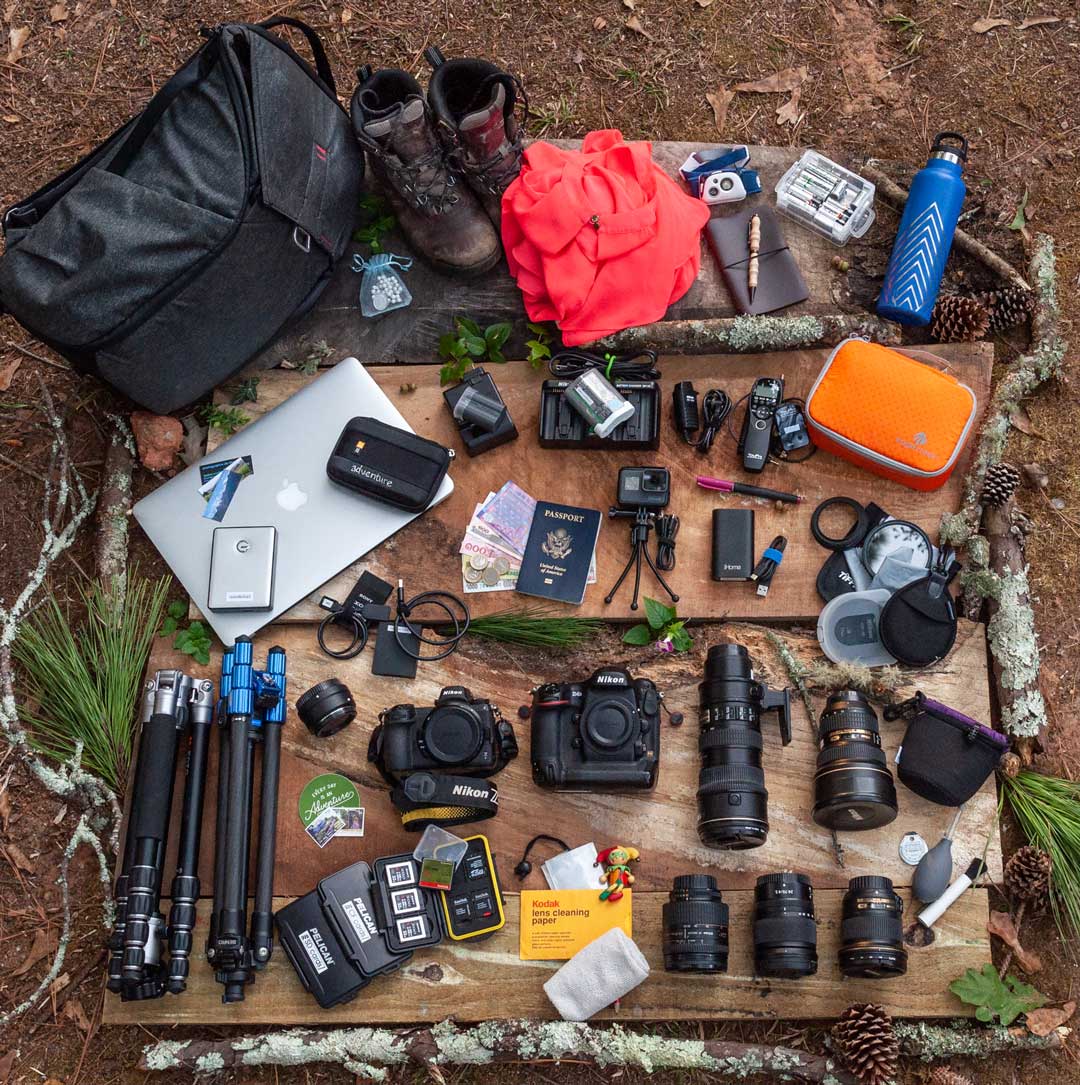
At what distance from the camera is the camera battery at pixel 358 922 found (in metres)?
2.56

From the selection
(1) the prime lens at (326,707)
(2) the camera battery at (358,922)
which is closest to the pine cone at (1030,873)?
(2) the camera battery at (358,922)

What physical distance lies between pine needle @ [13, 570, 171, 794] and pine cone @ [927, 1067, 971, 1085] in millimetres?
2392

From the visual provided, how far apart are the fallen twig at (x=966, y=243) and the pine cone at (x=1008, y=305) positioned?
0.03 m

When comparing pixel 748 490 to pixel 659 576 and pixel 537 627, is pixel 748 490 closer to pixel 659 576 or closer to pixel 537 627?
pixel 659 576

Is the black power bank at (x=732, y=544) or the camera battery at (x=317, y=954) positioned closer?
the camera battery at (x=317, y=954)

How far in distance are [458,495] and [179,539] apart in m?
0.84

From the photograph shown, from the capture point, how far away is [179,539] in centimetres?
293

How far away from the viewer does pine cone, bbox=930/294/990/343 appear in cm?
296

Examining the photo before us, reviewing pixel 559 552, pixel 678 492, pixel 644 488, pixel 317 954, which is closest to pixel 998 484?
pixel 678 492

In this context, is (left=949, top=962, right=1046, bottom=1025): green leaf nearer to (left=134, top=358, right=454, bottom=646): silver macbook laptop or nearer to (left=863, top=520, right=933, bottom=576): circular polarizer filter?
(left=863, top=520, right=933, bottom=576): circular polarizer filter

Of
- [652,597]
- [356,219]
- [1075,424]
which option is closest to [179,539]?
[356,219]

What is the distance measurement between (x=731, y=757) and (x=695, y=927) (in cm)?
43

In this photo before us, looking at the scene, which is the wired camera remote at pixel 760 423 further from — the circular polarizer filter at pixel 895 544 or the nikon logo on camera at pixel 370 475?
the nikon logo on camera at pixel 370 475

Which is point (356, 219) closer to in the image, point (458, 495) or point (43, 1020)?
point (458, 495)
